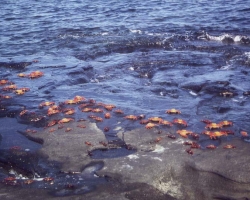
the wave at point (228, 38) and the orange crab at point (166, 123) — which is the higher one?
the wave at point (228, 38)

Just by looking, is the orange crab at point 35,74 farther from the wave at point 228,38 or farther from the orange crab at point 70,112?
the wave at point 228,38

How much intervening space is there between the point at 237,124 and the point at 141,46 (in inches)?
347

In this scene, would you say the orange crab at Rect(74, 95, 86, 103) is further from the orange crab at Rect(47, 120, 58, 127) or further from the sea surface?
the orange crab at Rect(47, 120, 58, 127)

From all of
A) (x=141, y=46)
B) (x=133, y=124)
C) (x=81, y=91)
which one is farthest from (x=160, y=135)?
(x=141, y=46)

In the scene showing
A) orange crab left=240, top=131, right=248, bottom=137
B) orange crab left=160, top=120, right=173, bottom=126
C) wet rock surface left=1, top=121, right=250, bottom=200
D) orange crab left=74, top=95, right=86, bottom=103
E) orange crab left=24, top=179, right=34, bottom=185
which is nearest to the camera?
wet rock surface left=1, top=121, right=250, bottom=200

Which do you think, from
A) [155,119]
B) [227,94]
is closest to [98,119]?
[155,119]

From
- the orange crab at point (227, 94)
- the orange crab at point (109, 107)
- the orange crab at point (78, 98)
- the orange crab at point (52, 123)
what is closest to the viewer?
the orange crab at point (52, 123)

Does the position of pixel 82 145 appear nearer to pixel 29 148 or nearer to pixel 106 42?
pixel 29 148

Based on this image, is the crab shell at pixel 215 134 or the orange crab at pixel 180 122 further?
the orange crab at pixel 180 122

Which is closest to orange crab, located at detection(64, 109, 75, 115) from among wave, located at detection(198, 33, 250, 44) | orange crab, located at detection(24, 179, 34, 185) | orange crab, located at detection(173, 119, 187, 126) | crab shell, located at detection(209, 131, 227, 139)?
orange crab, located at detection(173, 119, 187, 126)

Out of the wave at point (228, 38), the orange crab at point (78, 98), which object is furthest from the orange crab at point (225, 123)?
the wave at point (228, 38)

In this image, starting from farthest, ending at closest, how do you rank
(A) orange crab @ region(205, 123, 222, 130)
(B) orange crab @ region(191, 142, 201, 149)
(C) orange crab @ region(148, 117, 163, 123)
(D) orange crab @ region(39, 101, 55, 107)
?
(D) orange crab @ region(39, 101, 55, 107) → (C) orange crab @ region(148, 117, 163, 123) → (A) orange crab @ region(205, 123, 222, 130) → (B) orange crab @ region(191, 142, 201, 149)

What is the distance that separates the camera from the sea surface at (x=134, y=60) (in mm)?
10851

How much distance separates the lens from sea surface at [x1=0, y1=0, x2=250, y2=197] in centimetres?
1085
